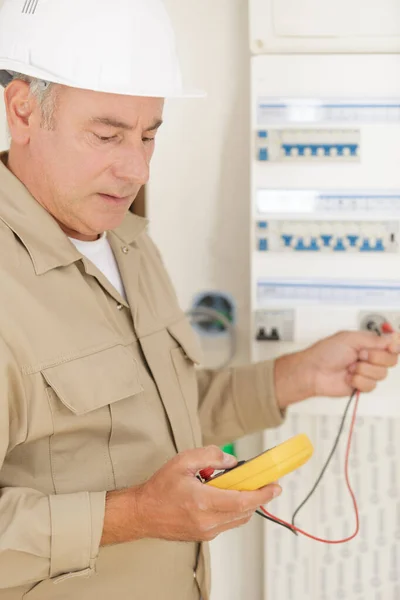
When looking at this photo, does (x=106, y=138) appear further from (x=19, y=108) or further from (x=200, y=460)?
(x=200, y=460)

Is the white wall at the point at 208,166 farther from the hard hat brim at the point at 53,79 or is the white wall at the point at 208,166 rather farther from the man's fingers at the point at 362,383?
the hard hat brim at the point at 53,79

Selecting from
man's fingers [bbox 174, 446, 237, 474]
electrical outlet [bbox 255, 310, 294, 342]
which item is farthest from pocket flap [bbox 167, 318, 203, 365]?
man's fingers [bbox 174, 446, 237, 474]

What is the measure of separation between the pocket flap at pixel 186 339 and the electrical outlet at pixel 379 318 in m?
0.41

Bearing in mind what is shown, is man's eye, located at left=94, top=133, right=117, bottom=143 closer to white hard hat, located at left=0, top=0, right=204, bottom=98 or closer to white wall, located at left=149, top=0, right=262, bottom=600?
white hard hat, located at left=0, top=0, right=204, bottom=98

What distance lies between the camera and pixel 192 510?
101cm

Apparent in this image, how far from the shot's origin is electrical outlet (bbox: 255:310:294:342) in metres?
1.63

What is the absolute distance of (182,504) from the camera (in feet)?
3.31

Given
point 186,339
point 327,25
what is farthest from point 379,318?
point 327,25

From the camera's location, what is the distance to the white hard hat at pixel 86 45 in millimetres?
1083

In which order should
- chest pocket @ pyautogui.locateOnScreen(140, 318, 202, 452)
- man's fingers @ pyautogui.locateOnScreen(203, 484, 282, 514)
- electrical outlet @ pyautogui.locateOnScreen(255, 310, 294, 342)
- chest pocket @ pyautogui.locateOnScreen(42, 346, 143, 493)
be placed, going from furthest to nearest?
electrical outlet @ pyautogui.locateOnScreen(255, 310, 294, 342) → chest pocket @ pyautogui.locateOnScreen(140, 318, 202, 452) → chest pocket @ pyautogui.locateOnScreen(42, 346, 143, 493) → man's fingers @ pyautogui.locateOnScreen(203, 484, 282, 514)

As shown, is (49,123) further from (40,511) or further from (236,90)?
(236,90)

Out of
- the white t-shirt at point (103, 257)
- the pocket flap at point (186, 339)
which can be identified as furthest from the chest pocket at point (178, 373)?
the white t-shirt at point (103, 257)

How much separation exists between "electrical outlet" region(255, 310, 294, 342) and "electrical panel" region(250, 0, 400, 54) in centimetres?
55

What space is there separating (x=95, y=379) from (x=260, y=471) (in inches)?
11.3
